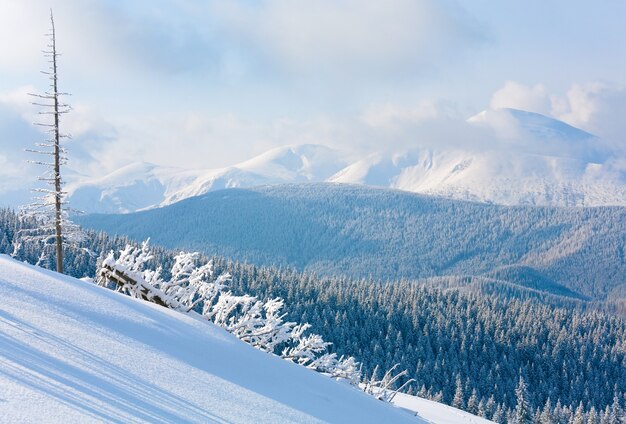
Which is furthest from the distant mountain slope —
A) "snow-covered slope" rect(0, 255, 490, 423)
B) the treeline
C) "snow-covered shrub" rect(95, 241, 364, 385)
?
the treeline

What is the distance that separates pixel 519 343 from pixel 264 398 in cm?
12964

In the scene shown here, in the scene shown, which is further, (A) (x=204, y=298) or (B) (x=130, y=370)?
(A) (x=204, y=298)

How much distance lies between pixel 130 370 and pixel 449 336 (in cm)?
12211

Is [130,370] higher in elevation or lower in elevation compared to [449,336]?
higher

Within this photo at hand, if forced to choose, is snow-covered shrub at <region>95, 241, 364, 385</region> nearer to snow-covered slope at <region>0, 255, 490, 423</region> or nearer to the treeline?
snow-covered slope at <region>0, 255, 490, 423</region>

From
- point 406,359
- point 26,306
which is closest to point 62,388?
point 26,306

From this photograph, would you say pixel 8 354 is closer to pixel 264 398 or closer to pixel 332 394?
pixel 264 398

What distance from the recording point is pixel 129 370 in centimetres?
723

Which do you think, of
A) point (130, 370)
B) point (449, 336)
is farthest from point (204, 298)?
point (449, 336)

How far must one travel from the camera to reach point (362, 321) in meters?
118

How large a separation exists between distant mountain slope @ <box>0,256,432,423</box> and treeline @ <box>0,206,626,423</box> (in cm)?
9158

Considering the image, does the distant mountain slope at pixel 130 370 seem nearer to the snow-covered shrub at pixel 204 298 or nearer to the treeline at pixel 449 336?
the snow-covered shrub at pixel 204 298

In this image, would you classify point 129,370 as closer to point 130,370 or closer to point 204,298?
point 130,370

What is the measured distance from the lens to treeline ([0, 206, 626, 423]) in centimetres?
10506
